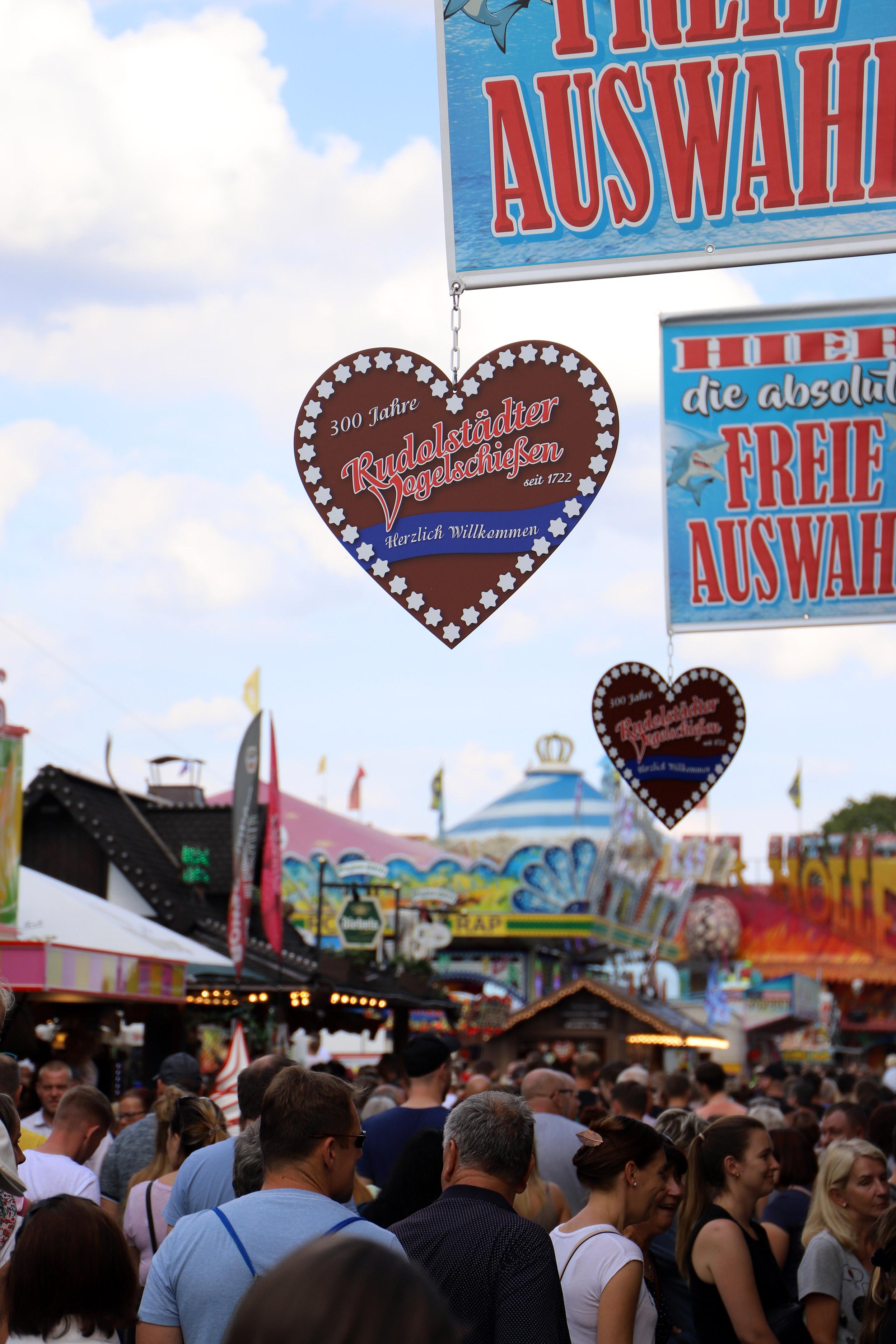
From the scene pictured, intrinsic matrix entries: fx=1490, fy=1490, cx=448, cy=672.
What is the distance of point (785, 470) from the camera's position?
6914 millimetres

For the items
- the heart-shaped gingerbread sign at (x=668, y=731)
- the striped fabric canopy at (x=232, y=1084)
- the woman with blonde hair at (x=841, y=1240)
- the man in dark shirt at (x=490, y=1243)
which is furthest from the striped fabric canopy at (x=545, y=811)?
the man in dark shirt at (x=490, y=1243)

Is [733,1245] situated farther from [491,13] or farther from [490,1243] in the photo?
[491,13]

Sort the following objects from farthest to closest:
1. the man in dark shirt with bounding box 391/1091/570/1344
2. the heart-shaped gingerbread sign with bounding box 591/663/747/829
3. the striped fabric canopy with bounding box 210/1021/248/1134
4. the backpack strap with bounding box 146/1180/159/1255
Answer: the striped fabric canopy with bounding box 210/1021/248/1134 < the heart-shaped gingerbread sign with bounding box 591/663/747/829 < the backpack strap with bounding box 146/1180/159/1255 < the man in dark shirt with bounding box 391/1091/570/1344

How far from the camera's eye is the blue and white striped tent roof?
43688 millimetres

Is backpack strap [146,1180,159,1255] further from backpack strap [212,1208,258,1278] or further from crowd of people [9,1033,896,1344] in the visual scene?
backpack strap [212,1208,258,1278]

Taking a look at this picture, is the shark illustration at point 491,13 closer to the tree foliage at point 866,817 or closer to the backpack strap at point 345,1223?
the backpack strap at point 345,1223

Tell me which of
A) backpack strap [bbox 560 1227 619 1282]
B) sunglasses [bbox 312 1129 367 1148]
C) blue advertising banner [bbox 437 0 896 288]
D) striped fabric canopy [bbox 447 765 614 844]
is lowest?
backpack strap [bbox 560 1227 619 1282]

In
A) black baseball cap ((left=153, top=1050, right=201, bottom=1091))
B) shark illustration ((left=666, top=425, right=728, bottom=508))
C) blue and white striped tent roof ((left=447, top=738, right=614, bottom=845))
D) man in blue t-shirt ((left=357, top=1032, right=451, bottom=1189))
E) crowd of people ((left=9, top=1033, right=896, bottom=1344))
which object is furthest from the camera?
blue and white striped tent roof ((left=447, top=738, right=614, bottom=845))

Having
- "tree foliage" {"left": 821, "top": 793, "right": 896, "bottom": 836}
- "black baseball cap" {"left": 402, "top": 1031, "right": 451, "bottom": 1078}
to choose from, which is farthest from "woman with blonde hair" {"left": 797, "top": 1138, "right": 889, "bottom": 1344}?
"tree foliage" {"left": 821, "top": 793, "right": 896, "bottom": 836}

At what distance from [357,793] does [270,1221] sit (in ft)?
171

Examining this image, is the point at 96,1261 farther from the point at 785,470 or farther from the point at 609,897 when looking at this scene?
the point at 609,897

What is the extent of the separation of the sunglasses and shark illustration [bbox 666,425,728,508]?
4.33 m

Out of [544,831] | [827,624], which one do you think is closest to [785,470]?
[827,624]

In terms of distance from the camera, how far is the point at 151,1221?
527cm
